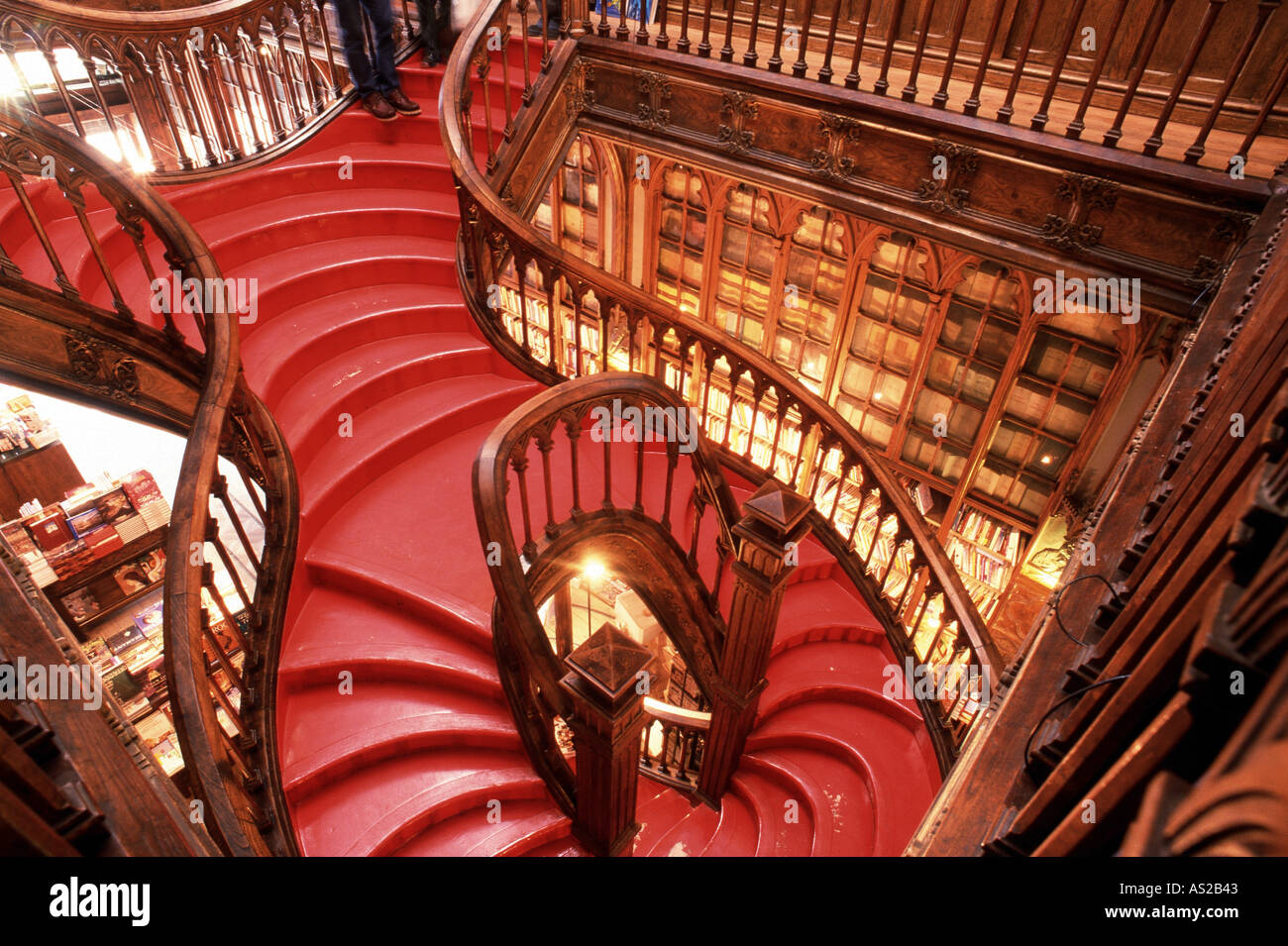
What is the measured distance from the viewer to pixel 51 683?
46.5 inches

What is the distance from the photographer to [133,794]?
1114 mm

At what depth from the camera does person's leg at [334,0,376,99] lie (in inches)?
151

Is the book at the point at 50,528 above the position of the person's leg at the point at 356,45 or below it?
below

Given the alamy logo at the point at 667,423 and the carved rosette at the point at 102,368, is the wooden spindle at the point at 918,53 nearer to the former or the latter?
the alamy logo at the point at 667,423

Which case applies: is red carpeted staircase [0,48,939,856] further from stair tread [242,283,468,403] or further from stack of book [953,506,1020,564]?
stack of book [953,506,1020,564]

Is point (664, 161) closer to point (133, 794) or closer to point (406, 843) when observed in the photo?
point (406, 843)

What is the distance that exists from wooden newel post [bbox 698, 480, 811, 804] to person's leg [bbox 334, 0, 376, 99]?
3.60 m

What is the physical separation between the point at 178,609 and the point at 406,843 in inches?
51.1

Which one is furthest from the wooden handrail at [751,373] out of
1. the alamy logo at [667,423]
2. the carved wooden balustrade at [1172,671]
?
the carved wooden balustrade at [1172,671]

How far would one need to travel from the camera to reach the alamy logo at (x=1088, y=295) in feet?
10.6

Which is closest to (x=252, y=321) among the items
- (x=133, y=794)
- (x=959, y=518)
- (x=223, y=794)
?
(x=223, y=794)

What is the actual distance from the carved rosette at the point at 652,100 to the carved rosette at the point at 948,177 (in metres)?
1.65
